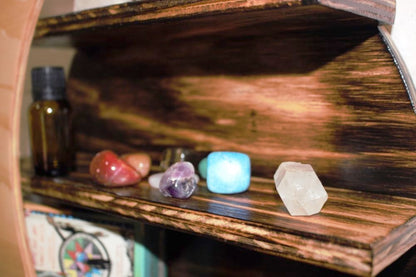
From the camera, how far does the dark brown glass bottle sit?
63 cm

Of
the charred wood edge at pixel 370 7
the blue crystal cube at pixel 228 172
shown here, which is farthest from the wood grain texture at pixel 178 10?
the blue crystal cube at pixel 228 172

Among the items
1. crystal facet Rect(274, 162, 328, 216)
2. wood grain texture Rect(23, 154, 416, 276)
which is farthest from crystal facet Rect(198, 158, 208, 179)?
crystal facet Rect(274, 162, 328, 216)

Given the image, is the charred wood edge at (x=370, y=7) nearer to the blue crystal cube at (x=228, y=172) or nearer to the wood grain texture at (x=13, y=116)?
the blue crystal cube at (x=228, y=172)

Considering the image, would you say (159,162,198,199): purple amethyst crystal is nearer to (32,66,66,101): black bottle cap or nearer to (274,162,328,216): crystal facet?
(274,162,328,216): crystal facet

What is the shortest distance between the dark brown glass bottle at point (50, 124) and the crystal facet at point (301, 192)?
0.35 metres

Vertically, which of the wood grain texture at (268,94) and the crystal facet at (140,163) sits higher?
the wood grain texture at (268,94)

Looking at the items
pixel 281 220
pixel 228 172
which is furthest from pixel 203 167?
pixel 281 220

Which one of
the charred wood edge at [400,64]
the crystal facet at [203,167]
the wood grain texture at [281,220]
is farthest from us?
the crystal facet at [203,167]

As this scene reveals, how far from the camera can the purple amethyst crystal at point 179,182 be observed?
19.2 inches

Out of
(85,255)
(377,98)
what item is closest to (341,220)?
(377,98)

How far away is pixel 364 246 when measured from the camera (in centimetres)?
34

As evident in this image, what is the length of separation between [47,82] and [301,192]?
41cm

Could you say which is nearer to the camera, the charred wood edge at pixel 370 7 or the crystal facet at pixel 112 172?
the charred wood edge at pixel 370 7

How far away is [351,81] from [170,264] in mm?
386
